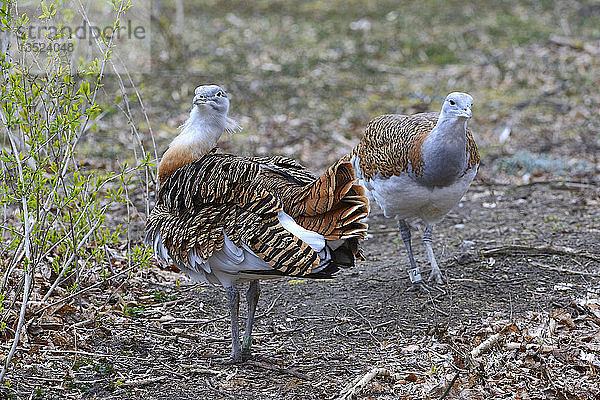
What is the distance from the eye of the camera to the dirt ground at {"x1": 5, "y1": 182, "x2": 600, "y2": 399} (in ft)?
13.3

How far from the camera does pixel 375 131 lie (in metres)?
5.61

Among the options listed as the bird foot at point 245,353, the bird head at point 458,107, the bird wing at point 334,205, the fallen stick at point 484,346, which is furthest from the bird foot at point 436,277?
the bird wing at point 334,205

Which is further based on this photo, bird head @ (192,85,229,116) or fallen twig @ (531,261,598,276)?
fallen twig @ (531,261,598,276)

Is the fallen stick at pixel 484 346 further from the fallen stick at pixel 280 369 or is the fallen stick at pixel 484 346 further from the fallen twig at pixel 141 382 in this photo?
the fallen twig at pixel 141 382

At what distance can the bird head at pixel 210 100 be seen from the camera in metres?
4.70

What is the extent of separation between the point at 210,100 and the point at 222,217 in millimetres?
930

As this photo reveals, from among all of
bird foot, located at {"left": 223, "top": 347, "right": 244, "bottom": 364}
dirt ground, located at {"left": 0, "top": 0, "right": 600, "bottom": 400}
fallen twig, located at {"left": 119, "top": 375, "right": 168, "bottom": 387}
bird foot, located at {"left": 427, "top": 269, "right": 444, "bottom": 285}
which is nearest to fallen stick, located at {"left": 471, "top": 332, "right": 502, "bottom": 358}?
dirt ground, located at {"left": 0, "top": 0, "right": 600, "bottom": 400}

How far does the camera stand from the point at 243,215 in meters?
4.10

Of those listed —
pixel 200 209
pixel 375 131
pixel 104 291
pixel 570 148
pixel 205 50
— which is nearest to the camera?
Answer: pixel 200 209

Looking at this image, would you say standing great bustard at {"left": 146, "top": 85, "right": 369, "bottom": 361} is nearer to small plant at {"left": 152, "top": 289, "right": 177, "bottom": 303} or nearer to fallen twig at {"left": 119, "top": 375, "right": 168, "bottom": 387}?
fallen twig at {"left": 119, "top": 375, "right": 168, "bottom": 387}

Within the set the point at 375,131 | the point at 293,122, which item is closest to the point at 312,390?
the point at 375,131

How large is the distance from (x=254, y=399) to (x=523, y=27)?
37.4 ft

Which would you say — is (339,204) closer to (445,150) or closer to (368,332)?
(368,332)

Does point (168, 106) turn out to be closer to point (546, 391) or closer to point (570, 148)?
point (570, 148)
